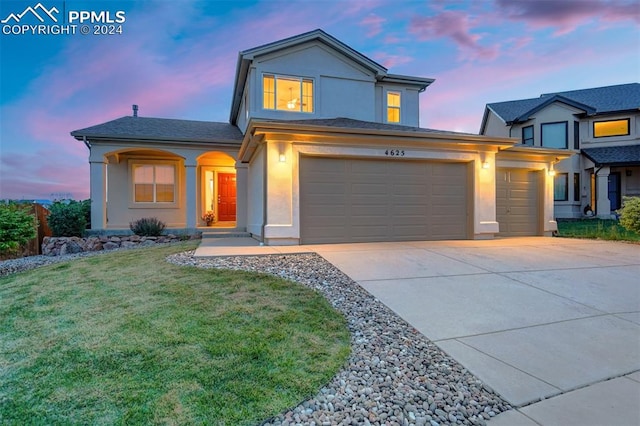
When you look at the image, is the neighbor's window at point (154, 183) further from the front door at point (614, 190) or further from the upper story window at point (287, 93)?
the front door at point (614, 190)

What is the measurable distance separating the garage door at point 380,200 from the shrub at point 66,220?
7.63 m

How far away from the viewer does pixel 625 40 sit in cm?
1148

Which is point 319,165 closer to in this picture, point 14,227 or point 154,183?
point 154,183

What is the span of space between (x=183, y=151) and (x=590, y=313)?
12.4 metres

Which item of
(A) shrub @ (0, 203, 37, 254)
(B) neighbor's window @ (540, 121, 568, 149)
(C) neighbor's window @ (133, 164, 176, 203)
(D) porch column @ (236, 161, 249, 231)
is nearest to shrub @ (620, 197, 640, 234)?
(B) neighbor's window @ (540, 121, 568, 149)

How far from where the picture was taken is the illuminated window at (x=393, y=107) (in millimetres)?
14625

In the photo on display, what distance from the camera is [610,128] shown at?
19406 mm

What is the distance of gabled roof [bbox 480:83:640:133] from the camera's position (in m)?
19.1

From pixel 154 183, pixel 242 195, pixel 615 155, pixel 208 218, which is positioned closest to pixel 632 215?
pixel 615 155

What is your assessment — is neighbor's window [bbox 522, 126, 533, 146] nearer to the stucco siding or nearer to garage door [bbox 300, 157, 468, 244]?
garage door [bbox 300, 157, 468, 244]

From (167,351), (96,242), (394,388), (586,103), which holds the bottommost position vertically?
(394,388)

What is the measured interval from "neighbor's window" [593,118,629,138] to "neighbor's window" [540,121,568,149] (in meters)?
1.89

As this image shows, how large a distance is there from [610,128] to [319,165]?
787 inches

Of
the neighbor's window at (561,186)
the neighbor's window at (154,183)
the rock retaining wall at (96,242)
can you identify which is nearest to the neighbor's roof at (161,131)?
the neighbor's window at (154,183)
